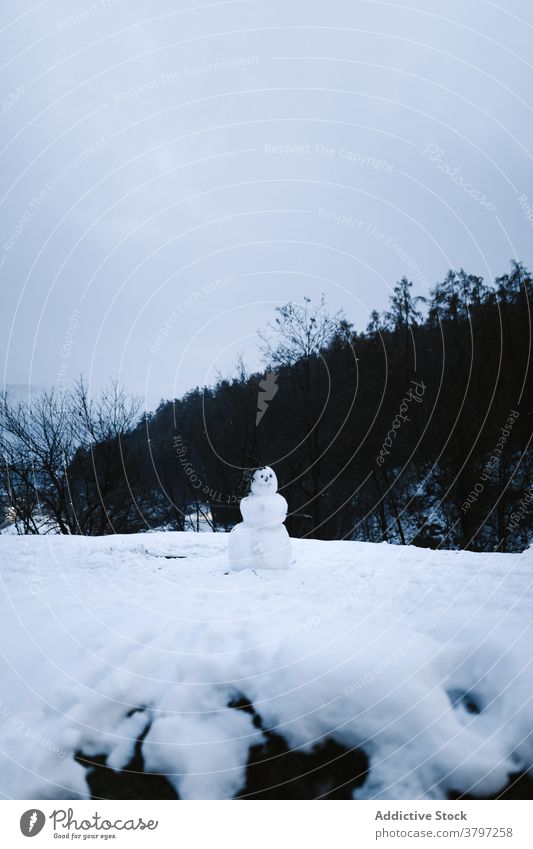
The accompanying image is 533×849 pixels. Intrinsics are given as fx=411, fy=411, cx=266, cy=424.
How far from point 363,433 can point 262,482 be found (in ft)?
40.2

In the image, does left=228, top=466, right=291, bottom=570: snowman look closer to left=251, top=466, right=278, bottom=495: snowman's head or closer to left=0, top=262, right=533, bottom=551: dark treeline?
left=251, top=466, right=278, bottom=495: snowman's head

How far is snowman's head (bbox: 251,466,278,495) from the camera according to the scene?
6801 millimetres

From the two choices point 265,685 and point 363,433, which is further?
point 363,433

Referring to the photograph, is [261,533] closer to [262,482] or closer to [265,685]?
[262,482]

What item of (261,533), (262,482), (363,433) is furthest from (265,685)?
(363,433)

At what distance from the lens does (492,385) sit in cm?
1645

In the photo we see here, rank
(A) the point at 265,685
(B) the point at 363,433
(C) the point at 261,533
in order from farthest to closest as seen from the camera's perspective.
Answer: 1. (B) the point at 363,433
2. (C) the point at 261,533
3. (A) the point at 265,685

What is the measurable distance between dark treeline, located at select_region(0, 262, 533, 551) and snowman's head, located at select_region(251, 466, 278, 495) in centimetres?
853

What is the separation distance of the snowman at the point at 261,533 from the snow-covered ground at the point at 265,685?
4.97ft

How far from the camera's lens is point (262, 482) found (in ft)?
22.3

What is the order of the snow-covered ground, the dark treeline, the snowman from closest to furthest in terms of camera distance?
the snow-covered ground < the snowman < the dark treeline

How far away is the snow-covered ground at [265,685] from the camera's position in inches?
111

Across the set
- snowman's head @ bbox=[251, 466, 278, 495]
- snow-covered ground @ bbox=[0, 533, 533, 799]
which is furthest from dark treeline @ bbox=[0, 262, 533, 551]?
snow-covered ground @ bbox=[0, 533, 533, 799]
